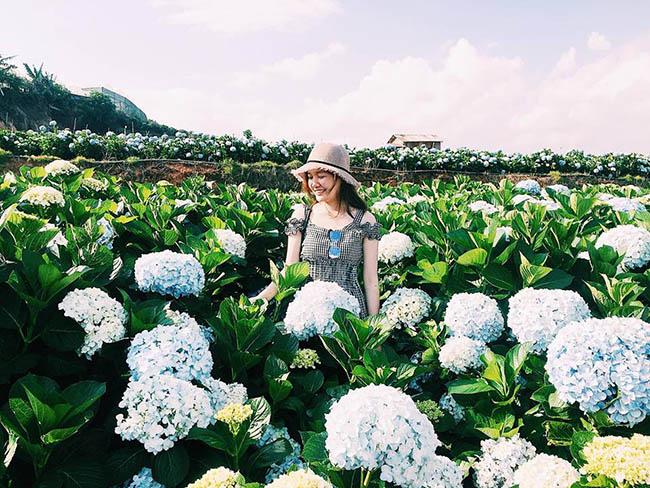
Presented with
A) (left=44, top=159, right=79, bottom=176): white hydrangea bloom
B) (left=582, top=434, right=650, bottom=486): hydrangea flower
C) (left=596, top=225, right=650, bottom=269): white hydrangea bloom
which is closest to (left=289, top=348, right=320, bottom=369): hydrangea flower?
(left=582, top=434, right=650, bottom=486): hydrangea flower

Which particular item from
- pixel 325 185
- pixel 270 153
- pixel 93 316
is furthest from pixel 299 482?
pixel 270 153

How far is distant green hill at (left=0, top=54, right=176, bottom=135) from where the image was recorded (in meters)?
36.3

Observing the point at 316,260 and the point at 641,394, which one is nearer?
the point at 641,394

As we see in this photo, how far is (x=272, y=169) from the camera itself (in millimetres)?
14250

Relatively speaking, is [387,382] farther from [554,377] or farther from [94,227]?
[94,227]

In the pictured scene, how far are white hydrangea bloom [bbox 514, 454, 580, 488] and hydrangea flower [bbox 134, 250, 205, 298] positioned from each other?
4.68ft

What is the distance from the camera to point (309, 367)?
6.91 feet

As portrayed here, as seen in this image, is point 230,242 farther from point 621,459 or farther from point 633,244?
point 633,244

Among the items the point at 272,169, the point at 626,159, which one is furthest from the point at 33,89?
the point at 626,159

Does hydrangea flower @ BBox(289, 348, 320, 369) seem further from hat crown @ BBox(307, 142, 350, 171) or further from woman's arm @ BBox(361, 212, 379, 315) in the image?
hat crown @ BBox(307, 142, 350, 171)

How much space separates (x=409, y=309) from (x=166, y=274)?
3.95 feet

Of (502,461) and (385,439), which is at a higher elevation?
(385,439)

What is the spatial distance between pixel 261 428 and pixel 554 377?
965 millimetres

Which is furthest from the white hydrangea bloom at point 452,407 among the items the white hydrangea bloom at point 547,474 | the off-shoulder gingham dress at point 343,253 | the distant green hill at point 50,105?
the distant green hill at point 50,105
